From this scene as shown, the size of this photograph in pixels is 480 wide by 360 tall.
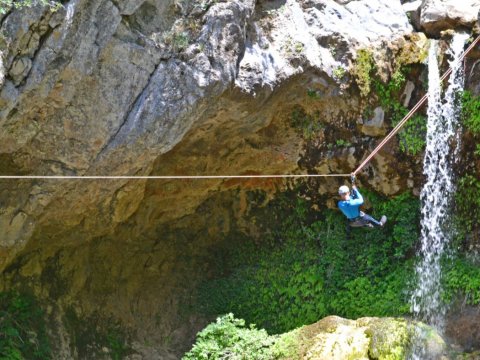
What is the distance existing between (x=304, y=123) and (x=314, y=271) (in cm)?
261

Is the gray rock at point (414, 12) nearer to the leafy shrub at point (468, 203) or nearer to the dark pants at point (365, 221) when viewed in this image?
the leafy shrub at point (468, 203)

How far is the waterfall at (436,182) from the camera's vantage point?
407 inches

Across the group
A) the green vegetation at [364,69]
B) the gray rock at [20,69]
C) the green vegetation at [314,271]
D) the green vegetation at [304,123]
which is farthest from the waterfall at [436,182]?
the gray rock at [20,69]

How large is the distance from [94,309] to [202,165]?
10.1 ft

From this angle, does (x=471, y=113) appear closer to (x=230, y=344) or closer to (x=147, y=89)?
(x=147, y=89)

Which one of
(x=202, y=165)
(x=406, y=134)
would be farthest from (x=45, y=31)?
(x=406, y=134)

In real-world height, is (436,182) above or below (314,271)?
above

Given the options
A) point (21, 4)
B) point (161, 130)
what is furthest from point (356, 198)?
point (21, 4)

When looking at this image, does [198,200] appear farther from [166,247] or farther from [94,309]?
[94,309]

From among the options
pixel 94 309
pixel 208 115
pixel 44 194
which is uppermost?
pixel 208 115

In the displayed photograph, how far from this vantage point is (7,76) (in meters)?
7.67

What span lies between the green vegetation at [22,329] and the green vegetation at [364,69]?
6241 mm

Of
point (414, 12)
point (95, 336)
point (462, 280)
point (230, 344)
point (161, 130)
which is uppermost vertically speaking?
point (414, 12)

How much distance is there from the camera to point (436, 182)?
1077cm
